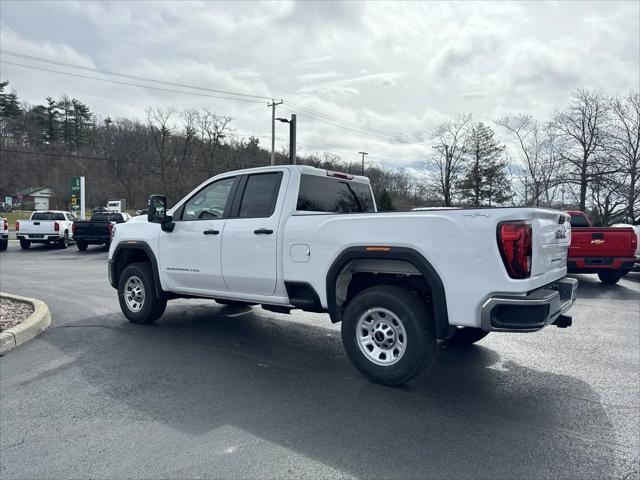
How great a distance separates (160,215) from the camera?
20.3ft

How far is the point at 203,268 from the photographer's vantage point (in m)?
5.83

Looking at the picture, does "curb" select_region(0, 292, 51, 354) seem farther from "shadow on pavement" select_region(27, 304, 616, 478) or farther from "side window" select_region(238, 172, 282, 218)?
"side window" select_region(238, 172, 282, 218)

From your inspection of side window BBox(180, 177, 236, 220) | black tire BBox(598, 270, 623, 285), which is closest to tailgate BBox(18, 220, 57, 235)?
side window BBox(180, 177, 236, 220)

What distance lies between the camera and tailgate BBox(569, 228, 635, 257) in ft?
36.3

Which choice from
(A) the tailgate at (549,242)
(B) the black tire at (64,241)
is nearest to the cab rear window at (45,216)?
(B) the black tire at (64,241)

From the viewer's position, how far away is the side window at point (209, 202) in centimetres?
586

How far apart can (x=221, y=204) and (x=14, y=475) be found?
3.60m

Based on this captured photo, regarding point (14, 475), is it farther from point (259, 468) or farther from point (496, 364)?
point (496, 364)

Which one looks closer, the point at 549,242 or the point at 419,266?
the point at 419,266

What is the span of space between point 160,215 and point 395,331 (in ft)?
11.8

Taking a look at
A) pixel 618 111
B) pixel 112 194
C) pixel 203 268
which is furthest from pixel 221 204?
pixel 112 194

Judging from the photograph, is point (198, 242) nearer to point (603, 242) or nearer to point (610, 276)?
point (603, 242)

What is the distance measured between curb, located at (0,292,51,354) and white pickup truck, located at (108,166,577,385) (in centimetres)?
132

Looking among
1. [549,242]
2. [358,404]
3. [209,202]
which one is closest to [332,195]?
[209,202]
